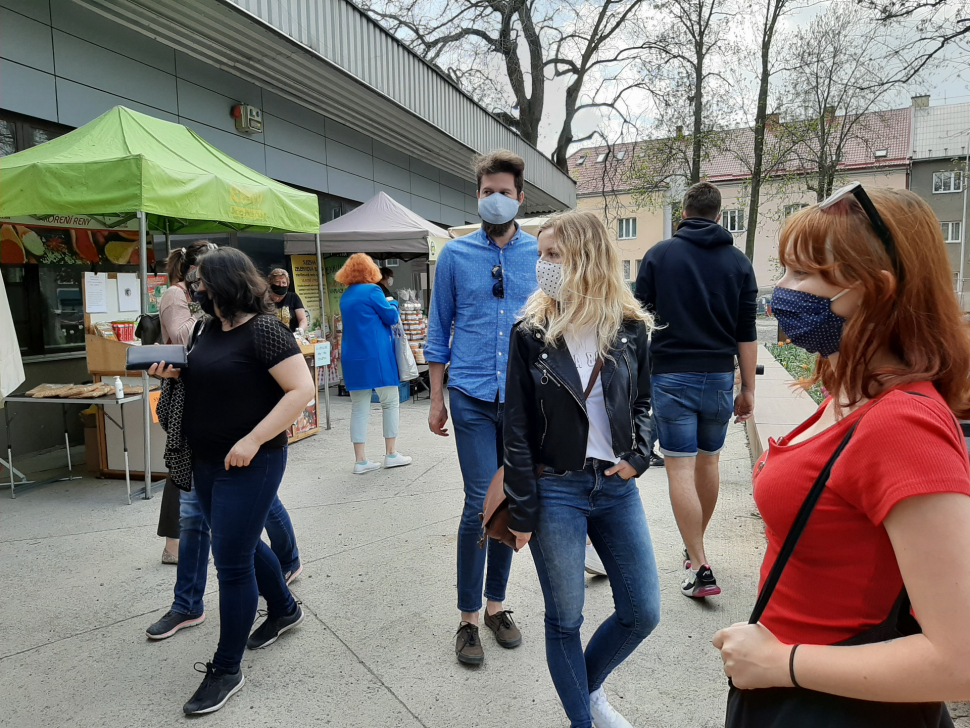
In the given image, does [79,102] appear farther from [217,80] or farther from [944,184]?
[944,184]

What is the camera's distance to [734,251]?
3.63 metres

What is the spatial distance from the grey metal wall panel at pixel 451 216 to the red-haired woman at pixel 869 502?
14.7 m

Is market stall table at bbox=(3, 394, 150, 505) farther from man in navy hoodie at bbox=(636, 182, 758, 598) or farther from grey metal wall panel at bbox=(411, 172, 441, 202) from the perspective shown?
grey metal wall panel at bbox=(411, 172, 441, 202)

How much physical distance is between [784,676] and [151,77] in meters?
8.18

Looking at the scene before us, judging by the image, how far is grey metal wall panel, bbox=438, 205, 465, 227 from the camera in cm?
1558

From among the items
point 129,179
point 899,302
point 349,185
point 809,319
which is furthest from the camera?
point 349,185

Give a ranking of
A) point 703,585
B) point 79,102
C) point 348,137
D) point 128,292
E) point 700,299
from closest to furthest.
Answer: point 703,585 → point 700,299 → point 128,292 → point 79,102 → point 348,137

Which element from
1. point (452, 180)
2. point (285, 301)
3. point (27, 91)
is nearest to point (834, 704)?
point (27, 91)

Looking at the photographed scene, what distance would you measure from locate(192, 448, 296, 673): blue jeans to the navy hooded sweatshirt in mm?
2086

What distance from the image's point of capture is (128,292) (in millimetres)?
6238

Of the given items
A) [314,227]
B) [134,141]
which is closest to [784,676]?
[134,141]

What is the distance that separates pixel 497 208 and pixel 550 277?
83 centimetres

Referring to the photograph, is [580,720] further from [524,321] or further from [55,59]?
[55,59]

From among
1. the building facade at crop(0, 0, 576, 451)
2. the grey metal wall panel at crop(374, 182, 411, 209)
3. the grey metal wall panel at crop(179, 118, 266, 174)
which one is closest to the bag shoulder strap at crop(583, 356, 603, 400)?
the building facade at crop(0, 0, 576, 451)
